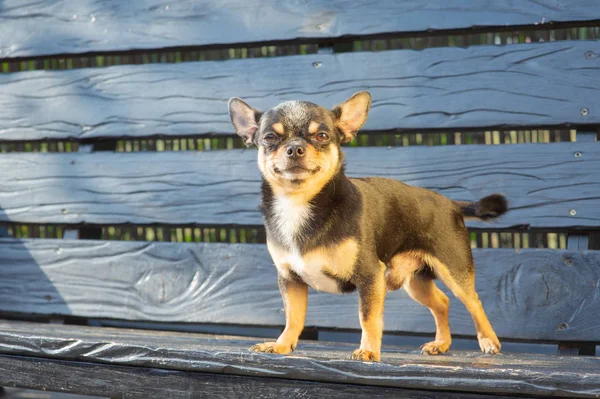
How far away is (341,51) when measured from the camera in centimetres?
313

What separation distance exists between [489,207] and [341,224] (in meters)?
0.57

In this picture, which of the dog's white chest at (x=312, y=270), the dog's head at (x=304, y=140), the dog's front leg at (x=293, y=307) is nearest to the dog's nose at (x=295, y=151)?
the dog's head at (x=304, y=140)

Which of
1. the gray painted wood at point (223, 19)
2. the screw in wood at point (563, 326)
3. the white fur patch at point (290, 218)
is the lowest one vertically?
the screw in wood at point (563, 326)

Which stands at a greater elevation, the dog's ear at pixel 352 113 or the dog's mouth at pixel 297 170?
the dog's ear at pixel 352 113

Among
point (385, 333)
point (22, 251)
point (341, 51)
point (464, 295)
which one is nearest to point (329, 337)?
point (385, 333)

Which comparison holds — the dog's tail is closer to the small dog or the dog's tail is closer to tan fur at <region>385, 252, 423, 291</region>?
the small dog

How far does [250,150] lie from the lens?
3143mm

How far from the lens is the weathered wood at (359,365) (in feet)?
5.68

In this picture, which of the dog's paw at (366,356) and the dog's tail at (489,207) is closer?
the dog's paw at (366,356)

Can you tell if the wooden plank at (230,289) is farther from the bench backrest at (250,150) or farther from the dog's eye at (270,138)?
the dog's eye at (270,138)

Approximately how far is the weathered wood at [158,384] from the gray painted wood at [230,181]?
1061 millimetres

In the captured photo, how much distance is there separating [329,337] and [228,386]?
3.80ft

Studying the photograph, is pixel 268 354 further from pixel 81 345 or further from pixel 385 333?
pixel 385 333

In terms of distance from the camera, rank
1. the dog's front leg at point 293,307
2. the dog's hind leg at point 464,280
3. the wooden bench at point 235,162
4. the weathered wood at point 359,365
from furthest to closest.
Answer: the wooden bench at point 235,162, the dog's hind leg at point 464,280, the dog's front leg at point 293,307, the weathered wood at point 359,365
